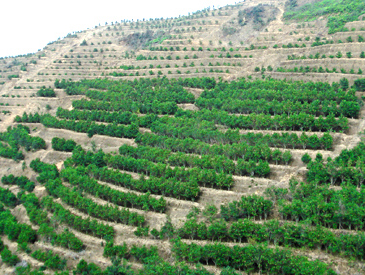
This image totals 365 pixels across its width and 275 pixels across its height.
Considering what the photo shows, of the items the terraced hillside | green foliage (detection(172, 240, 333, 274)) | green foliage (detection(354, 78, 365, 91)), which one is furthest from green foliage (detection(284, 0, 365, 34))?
green foliage (detection(172, 240, 333, 274))

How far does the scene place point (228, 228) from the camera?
43062 millimetres

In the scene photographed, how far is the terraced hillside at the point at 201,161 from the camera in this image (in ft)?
130

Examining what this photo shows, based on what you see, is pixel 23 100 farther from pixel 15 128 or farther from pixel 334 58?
pixel 334 58

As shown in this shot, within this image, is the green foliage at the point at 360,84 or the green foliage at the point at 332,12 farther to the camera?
the green foliage at the point at 332,12

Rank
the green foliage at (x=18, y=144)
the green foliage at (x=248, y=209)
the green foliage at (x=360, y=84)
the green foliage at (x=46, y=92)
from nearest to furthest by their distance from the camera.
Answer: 1. the green foliage at (x=248, y=209)
2. the green foliage at (x=360, y=84)
3. the green foliage at (x=18, y=144)
4. the green foliage at (x=46, y=92)

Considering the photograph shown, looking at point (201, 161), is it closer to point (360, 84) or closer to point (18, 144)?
point (360, 84)

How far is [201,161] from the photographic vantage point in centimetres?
5231

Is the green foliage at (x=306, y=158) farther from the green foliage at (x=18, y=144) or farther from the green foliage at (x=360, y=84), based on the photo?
the green foliage at (x=18, y=144)

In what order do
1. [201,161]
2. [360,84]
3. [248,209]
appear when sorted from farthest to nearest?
[360,84] < [201,161] < [248,209]

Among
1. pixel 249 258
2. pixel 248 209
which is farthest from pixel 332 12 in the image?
pixel 249 258

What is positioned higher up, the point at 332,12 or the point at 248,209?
the point at 332,12

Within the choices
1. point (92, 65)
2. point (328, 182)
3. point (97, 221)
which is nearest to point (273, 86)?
point (328, 182)

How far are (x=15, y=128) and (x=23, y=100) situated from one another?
15.7 meters

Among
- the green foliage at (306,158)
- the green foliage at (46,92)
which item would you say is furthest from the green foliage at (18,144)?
the green foliage at (306,158)
